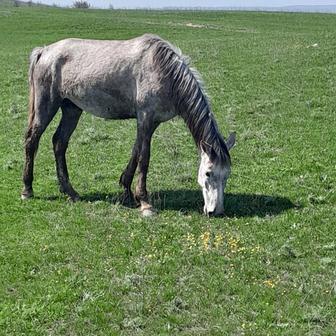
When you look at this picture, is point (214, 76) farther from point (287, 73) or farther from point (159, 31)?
point (159, 31)

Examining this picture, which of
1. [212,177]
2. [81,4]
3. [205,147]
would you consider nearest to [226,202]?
Result: [212,177]

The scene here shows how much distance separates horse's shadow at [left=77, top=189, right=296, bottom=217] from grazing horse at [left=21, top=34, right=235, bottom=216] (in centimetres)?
35

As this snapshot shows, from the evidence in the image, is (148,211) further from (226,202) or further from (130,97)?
(130,97)

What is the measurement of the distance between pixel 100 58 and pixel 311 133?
21.5ft

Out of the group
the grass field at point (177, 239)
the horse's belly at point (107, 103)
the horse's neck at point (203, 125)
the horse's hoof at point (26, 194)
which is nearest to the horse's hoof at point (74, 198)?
the grass field at point (177, 239)

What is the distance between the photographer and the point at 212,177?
9148 mm

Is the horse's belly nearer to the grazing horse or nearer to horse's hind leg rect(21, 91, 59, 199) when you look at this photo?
the grazing horse

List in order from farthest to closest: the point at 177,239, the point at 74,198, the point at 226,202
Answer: the point at 74,198 < the point at 226,202 < the point at 177,239

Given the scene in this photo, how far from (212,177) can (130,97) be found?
6.38ft

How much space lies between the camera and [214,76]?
2372 cm

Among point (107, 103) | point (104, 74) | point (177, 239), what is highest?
point (104, 74)

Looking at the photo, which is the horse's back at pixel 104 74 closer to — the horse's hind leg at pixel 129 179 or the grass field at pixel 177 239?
the horse's hind leg at pixel 129 179

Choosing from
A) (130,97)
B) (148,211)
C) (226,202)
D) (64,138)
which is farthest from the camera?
(64,138)

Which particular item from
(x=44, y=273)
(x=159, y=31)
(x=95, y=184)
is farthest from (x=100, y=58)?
(x=159, y=31)
